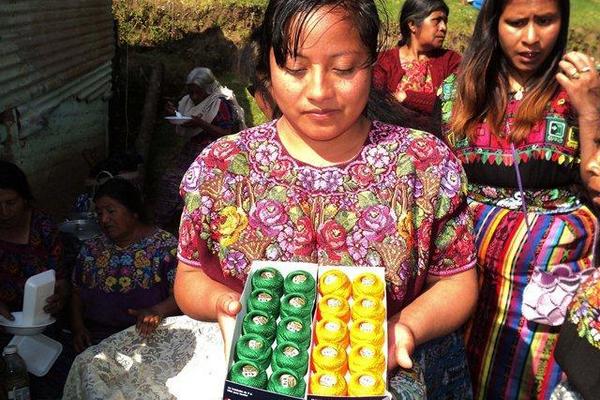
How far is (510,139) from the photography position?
242 cm

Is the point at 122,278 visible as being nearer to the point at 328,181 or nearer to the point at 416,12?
the point at 328,181

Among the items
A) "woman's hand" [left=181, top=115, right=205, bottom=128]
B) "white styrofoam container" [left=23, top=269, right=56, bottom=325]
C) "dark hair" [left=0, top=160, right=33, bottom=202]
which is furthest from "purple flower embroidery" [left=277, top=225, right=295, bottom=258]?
"woman's hand" [left=181, top=115, right=205, bottom=128]

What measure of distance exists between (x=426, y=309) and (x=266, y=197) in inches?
20.5

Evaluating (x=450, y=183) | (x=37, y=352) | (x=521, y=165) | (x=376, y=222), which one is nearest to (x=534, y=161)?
(x=521, y=165)

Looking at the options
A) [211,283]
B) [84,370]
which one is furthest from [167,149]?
[211,283]

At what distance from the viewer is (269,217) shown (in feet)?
5.78

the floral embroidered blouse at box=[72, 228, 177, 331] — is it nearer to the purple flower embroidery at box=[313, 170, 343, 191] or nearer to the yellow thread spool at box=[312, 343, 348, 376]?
the purple flower embroidery at box=[313, 170, 343, 191]

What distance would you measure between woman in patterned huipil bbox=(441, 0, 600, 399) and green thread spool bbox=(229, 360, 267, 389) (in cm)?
126

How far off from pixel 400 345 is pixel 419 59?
346 cm

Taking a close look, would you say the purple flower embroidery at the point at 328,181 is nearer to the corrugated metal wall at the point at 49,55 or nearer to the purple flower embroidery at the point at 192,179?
the purple flower embroidery at the point at 192,179

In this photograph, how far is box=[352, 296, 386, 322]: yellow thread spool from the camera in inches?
64.6

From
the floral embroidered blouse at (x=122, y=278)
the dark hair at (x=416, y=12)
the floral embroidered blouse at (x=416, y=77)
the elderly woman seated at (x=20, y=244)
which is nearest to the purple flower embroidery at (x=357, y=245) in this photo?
the floral embroidered blouse at (x=122, y=278)

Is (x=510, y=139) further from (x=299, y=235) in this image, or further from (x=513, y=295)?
(x=299, y=235)

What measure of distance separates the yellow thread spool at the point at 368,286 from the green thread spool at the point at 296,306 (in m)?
0.13
